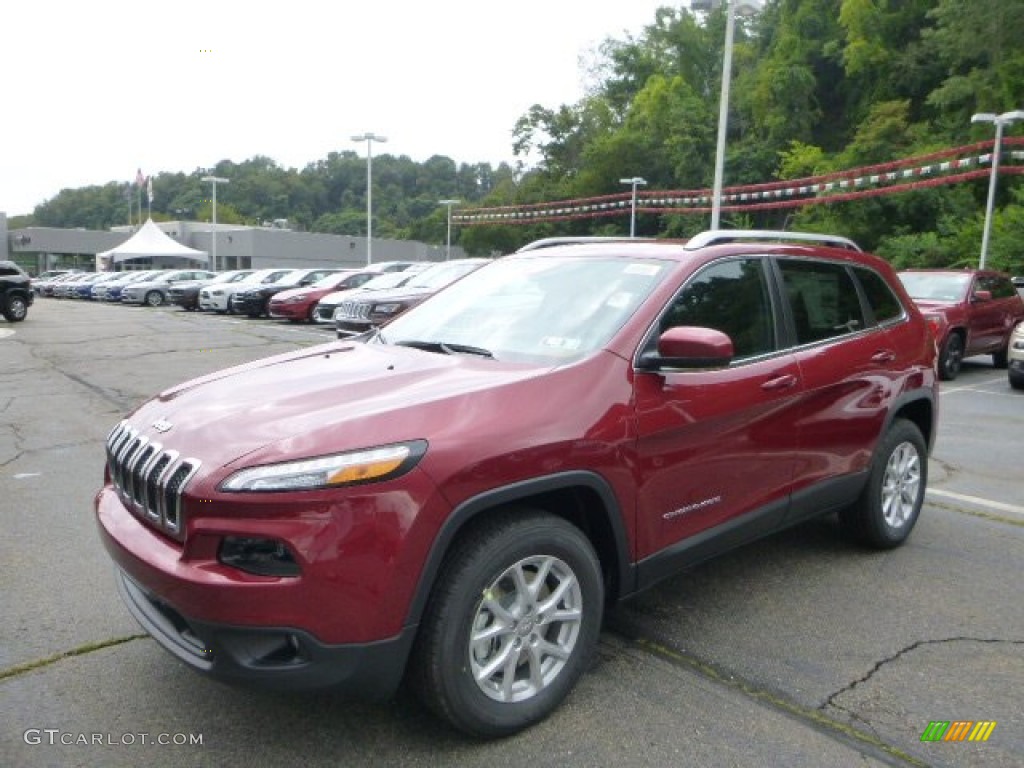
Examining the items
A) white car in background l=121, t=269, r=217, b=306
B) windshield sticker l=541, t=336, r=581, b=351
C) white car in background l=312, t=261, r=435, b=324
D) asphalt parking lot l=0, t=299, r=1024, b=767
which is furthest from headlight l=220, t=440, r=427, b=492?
white car in background l=121, t=269, r=217, b=306

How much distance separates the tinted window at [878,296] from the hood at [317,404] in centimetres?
254

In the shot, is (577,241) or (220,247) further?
(220,247)

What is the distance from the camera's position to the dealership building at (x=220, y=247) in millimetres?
65500

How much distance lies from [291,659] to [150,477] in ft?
2.58

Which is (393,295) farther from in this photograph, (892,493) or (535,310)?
(535,310)

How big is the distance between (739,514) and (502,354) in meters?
1.28

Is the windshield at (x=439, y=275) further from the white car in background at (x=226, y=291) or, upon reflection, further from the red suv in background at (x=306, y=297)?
the white car in background at (x=226, y=291)

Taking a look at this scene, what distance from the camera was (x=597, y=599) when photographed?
303 cm

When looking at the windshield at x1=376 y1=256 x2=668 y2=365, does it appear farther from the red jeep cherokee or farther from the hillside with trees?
the hillside with trees

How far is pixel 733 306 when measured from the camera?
12.3ft

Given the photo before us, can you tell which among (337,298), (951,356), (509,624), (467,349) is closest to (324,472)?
(509,624)

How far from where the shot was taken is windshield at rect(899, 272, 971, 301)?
13.0m

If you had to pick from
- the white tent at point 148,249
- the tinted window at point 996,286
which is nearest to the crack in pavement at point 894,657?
the tinted window at point 996,286

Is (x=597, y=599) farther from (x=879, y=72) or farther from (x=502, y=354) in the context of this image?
(x=879, y=72)
